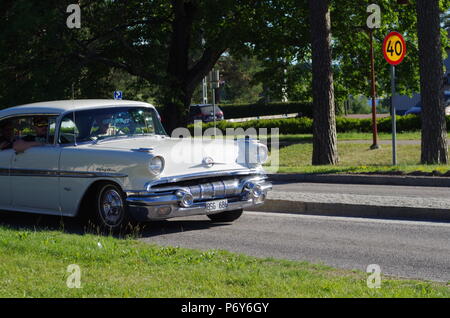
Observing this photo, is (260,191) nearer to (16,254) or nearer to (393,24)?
(16,254)

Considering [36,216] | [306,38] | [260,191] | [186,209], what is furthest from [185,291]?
[306,38]

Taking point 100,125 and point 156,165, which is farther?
point 100,125

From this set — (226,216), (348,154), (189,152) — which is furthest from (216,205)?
(348,154)

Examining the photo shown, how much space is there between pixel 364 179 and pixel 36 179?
872cm

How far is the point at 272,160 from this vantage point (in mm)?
26656

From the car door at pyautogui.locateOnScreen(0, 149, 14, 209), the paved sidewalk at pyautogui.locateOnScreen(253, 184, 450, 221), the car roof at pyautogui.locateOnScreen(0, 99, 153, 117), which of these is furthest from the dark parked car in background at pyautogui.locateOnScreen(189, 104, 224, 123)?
the car door at pyautogui.locateOnScreen(0, 149, 14, 209)

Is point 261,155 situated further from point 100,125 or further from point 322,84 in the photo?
point 322,84

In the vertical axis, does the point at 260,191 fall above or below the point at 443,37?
below

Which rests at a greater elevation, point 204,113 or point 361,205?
point 204,113

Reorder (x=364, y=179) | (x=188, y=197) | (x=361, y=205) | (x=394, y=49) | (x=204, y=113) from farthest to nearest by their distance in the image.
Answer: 1. (x=204, y=113)
2. (x=394, y=49)
3. (x=364, y=179)
4. (x=361, y=205)
5. (x=188, y=197)

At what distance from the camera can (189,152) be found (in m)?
9.89

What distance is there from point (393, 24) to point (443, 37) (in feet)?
7.30

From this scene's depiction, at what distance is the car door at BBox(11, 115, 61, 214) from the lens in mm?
10406

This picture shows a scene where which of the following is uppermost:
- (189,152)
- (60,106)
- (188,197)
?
(60,106)
